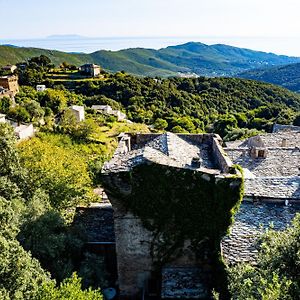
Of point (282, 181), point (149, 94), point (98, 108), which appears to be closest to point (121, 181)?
point (282, 181)

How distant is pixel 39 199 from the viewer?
1842 centimetres

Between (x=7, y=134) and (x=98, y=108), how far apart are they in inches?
1788

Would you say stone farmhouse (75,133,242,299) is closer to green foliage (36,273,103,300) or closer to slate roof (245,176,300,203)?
slate roof (245,176,300,203)

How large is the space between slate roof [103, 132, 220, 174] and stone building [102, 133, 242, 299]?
5 cm

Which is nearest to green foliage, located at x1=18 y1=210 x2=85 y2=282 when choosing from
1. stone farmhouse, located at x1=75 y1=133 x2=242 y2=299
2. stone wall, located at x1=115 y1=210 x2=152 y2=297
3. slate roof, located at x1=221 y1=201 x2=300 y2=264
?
stone wall, located at x1=115 y1=210 x2=152 y2=297

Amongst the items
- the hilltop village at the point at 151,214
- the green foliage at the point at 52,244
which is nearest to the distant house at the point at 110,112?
the hilltop village at the point at 151,214

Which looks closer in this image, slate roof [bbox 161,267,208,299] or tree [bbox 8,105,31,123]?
slate roof [bbox 161,267,208,299]

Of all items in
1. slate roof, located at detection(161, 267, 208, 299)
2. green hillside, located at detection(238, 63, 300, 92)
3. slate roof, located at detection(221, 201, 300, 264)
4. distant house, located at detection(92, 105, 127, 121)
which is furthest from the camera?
green hillside, located at detection(238, 63, 300, 92)

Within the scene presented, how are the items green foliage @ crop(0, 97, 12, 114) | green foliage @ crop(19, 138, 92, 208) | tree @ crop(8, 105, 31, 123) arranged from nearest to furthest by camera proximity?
green foliage @ crop(19, 138, 92, 208) → tree @ crop(8, 105, 31, 123) → green foliage @ crop(0, 97, 12, 114)

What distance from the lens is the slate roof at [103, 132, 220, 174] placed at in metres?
12.9

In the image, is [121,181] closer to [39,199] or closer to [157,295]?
[157,295]

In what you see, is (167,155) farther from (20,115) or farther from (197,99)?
(197,99)

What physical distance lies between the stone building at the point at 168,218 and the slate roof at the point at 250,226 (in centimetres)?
65

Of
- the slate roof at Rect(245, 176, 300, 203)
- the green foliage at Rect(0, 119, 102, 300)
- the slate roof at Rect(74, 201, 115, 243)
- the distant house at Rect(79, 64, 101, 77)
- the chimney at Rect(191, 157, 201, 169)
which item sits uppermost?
the distant house at Rect(79, 64, 101, 77)
